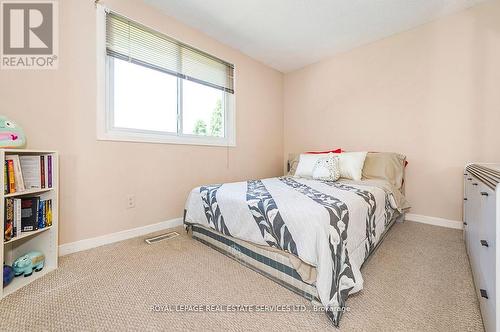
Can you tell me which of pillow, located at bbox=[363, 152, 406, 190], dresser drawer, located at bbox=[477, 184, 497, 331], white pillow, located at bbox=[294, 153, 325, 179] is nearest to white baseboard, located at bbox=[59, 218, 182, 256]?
white pillow, located at bbox=[294, 153, 325, 179]

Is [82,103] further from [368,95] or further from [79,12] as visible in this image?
[368,95]

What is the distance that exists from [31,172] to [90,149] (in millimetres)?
460

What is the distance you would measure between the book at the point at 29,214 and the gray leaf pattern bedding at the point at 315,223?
1052 mm

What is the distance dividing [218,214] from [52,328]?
3.41 feet

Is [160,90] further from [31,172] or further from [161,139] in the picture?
[31,172]

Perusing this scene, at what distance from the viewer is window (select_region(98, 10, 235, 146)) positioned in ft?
6.59

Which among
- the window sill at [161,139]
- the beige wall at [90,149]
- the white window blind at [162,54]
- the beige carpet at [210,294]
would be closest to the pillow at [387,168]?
the beige carpet at [210,294]

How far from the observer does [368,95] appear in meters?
2.88

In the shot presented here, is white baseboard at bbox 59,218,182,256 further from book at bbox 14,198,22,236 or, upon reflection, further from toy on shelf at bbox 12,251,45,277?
book at bbox 14,198,22,236

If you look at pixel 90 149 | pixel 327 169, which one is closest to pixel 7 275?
pixel 90 149

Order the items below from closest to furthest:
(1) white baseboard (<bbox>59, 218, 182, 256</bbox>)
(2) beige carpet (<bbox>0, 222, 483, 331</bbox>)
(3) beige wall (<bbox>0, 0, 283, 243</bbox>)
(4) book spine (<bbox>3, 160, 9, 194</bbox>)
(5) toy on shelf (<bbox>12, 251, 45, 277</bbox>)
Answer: (2) beige carpet (<bbox>0, 222, 483, 331</bbox>) → (4) book spine (<bbox>3, 160, 9, 194</bbox>) → (5) toy on shelf (<bbox>12, 251, 45, 277</bbox>) → (3) beige wall (<bbox>0, 0, 283, 243</bbox>) → (1) white baseboard (<bbox>59, 218, 182, 256</bbox>)

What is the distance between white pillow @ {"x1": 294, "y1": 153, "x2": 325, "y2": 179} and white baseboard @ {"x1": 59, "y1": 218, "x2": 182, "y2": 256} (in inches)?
61.3

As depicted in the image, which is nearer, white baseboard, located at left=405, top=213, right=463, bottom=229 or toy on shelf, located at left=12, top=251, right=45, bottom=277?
toy on shelf, located at left=12, top=251, right=45, bottom=277

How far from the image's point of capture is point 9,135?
130 centimetres
